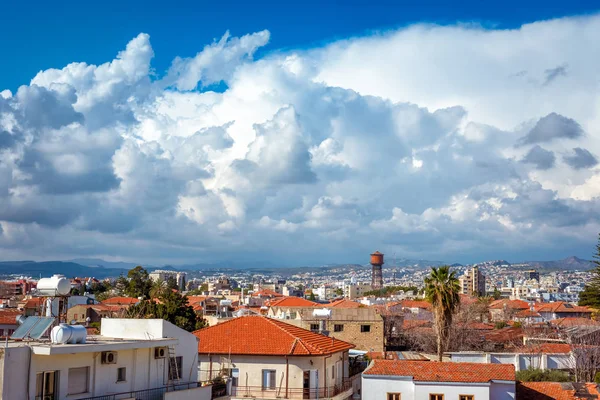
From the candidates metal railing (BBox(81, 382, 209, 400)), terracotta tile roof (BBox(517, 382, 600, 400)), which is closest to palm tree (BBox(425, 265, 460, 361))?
terracotta tile roof (BBox(517, 382, 600, 400))

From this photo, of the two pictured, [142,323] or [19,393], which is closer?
[19,393]

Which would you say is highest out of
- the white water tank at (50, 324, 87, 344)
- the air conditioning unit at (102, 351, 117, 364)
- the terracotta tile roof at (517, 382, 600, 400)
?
the white water tank at (50, 324, 87, 344)

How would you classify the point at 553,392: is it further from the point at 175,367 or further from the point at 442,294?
the point at 175,367

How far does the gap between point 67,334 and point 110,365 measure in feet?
7.22

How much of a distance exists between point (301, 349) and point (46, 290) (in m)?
14.9

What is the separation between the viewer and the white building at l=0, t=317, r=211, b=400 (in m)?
17.9

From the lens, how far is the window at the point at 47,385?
725 inches

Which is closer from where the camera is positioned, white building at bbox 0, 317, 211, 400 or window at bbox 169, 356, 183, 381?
white building at bbox 0, 317, 211, 400

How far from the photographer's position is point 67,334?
19703mm

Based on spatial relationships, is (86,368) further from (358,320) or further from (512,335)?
(512,335)

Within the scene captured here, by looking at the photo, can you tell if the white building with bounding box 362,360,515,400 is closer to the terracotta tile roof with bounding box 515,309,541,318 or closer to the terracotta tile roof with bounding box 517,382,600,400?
the terracotta tile roof with bounding box 517,382,600,400

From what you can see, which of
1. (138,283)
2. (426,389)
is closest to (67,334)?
(426,389)

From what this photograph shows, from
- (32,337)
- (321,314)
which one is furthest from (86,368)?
(321,314)

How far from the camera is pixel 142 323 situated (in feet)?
81.2
